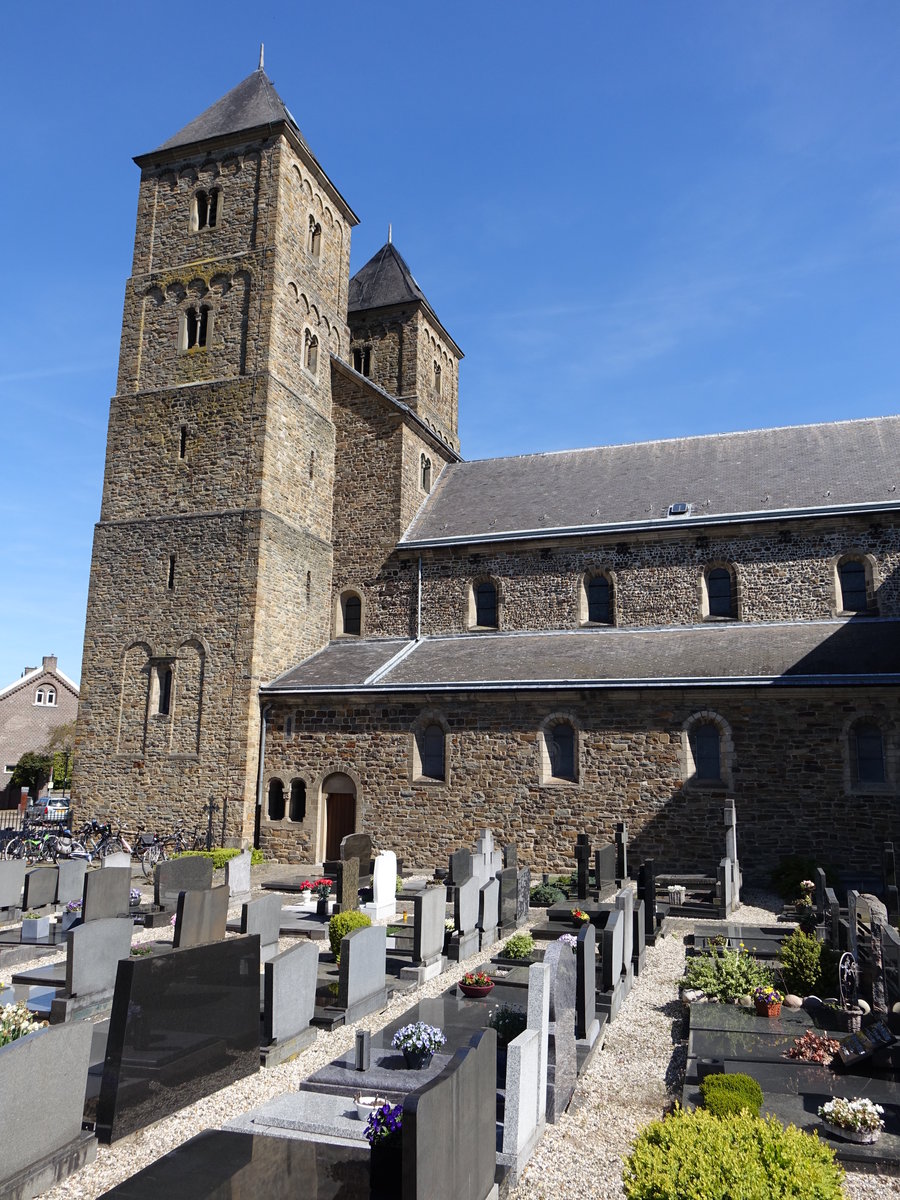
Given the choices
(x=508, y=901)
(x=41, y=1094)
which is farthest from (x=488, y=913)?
(x=41, y=1094)

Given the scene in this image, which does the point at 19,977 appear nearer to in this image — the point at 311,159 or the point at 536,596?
the point at 536,596

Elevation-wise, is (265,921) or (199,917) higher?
(199,917)

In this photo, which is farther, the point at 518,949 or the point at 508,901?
the point at 508,901

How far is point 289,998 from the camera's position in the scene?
8695 millimetres

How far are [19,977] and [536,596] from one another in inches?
620

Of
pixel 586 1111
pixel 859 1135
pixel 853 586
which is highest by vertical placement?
pixel 853 586

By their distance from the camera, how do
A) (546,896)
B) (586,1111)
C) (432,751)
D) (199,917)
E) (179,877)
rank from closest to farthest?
(586,1111) < (199,917) < (179,877) < (546,896) < (432,751)

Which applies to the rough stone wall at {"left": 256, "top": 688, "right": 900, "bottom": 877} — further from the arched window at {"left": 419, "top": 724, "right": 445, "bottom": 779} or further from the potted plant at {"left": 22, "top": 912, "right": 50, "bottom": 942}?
the potted plant at {"left": 22, "top": 912, "right": 50, "bottom": 942}

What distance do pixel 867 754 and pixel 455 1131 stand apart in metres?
15.0

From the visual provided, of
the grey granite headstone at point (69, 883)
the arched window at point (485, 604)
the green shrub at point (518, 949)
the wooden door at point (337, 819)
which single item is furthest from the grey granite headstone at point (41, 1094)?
the arched window at point (485, 604)

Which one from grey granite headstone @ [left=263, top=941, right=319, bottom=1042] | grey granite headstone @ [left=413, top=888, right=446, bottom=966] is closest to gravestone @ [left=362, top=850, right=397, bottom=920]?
grey granite headstone @ [left=413, top=888, right=446, bottom=966]

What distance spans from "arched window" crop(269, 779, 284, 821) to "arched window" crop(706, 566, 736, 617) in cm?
1170

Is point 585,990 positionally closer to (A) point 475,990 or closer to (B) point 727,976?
(A) point 475,990

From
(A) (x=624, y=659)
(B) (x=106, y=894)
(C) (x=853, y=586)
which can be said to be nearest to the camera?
(B) (x=106, y=894)
